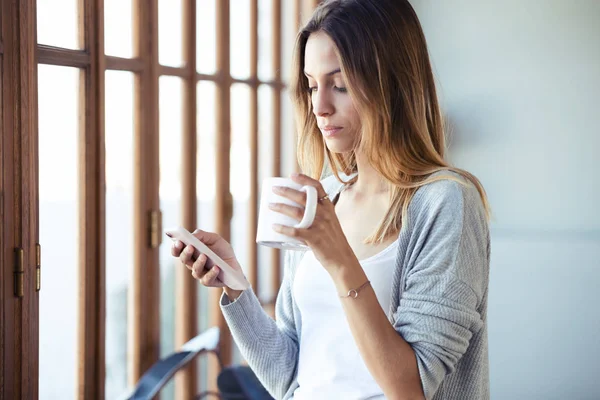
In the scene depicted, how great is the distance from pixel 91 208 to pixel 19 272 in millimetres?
277

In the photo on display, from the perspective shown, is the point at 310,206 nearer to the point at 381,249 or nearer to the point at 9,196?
the point at 381,249

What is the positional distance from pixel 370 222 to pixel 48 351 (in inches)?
31.9

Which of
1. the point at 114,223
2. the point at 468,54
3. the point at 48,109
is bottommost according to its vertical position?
the point at 114,223

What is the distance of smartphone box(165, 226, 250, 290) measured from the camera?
3.91 ft

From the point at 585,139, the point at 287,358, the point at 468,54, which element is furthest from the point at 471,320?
the point at 468,54

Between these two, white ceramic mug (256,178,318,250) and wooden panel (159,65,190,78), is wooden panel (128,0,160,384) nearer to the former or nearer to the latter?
wooden panel (159,65,190,78)

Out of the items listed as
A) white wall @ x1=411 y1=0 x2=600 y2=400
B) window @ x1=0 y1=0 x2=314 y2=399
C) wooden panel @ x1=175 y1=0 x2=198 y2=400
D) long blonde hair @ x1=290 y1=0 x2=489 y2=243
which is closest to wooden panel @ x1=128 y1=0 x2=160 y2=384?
window @ x1=0 y1=0 x2=314 y2=399

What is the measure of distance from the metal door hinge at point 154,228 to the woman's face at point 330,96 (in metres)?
0.80

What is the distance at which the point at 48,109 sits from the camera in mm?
1626

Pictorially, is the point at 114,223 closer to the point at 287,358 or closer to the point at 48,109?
Result: the point at 48,109

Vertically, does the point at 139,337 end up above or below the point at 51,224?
below

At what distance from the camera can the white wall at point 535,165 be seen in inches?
113

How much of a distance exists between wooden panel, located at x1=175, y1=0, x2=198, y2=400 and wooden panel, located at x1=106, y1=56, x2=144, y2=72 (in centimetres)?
20

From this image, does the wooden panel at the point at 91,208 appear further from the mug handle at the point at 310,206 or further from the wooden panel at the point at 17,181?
the mug handle at the point at 310,206
